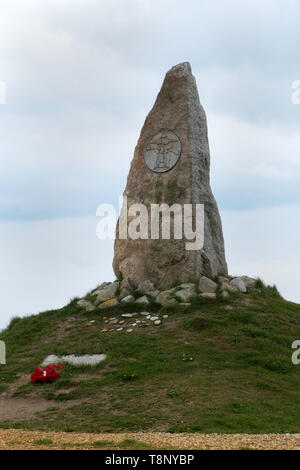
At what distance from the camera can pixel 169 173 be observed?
18.2 metres

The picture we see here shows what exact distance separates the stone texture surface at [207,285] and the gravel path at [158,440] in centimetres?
757

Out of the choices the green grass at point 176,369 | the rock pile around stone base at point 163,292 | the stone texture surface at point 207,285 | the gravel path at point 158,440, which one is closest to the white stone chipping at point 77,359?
the green grass at point 176,369

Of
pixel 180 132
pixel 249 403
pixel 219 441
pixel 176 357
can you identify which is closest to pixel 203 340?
pixel 176 357

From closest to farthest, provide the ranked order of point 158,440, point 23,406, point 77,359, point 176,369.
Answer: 1. point 158,440
2. point 23,406
3. point 176,369
4. point 77,359

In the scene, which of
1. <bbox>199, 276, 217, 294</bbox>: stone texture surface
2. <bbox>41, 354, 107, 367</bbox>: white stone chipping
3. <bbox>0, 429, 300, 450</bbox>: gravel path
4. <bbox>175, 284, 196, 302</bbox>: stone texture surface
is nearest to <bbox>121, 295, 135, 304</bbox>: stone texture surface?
<bbox>175, 284, 196, 302</bbox>: stone texture surface

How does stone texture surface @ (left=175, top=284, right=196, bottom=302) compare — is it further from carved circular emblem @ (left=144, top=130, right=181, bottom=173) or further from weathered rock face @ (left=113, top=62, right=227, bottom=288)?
carved circular emblem @ (left=144, top=130, right=181, bottom=173)

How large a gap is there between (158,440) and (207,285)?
27.5 ft

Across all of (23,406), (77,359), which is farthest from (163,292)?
(23,406)

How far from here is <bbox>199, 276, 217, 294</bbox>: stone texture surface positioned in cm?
1679

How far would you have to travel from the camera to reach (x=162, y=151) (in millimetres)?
18438

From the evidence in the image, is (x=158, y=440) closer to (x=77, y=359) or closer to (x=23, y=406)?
(x=23, y=406)

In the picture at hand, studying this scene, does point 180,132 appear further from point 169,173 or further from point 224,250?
point 224,250

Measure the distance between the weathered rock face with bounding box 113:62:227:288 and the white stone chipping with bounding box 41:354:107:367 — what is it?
3.99 m

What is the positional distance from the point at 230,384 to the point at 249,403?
0.94 meters
